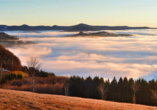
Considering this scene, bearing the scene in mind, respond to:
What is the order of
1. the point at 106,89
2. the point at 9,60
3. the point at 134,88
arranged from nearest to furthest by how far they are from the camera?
1. the point at 134,88
2. the point at 106,89
3. the point at 9,60

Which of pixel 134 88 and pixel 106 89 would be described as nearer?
pixel 134 88

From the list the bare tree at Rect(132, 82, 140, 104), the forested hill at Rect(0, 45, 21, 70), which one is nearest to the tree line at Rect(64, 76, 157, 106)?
the bare tree at Rect(132, 82, 140, 104)

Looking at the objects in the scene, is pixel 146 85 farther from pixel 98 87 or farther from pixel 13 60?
pixel 13 60

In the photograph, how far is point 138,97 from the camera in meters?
49.0

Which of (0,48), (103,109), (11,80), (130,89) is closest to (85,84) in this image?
(130,89)

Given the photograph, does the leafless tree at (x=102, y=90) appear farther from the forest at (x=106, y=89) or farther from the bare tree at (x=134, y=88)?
the bare tree at (x=134, y=88)

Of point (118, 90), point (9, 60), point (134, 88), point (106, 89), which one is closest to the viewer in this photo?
point (134, 88)

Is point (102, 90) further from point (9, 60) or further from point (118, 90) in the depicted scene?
point (9, 60)

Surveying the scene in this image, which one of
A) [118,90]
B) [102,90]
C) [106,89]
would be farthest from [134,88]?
[102,90]

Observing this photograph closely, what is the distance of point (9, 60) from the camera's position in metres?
81.8

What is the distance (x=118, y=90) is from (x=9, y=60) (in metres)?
51.9

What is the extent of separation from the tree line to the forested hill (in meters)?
35.2

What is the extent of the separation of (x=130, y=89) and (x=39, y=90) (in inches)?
974

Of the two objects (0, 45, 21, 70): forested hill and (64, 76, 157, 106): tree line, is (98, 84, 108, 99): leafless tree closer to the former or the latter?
(64, 76, 157, 106): tree line
